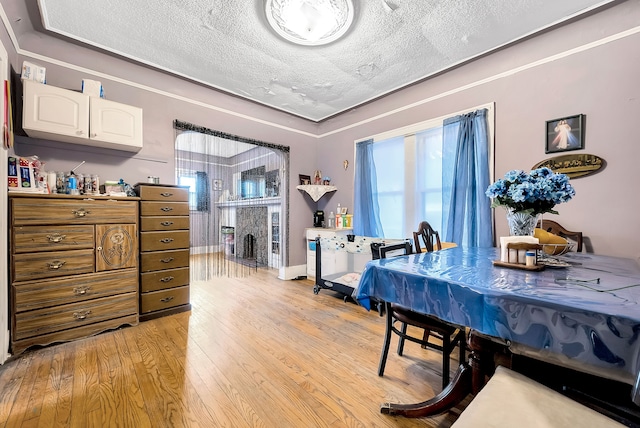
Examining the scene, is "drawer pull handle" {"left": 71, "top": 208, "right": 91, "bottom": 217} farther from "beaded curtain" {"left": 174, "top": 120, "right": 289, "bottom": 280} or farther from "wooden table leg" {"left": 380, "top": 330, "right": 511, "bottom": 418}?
"wooden table leg" {"left": 380, "top": 330, "right": 511, "bottom": 418}

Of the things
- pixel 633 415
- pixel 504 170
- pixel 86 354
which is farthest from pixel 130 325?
pixel 504 170

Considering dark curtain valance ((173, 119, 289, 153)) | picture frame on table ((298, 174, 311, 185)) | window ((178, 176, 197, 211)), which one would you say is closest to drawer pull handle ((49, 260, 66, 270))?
window ((178, 176, 197, 211))

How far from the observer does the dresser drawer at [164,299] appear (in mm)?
2590

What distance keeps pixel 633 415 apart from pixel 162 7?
3661 mm

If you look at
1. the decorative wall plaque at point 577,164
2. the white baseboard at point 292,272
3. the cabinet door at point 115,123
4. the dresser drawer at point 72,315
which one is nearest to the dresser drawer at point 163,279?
the dresser drawer at point 72,315

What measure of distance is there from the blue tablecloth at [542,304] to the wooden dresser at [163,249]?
7.73ft

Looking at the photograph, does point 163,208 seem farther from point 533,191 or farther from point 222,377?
point 533,191

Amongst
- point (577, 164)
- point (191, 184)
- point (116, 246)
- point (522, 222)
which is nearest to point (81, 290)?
point (116, 246)

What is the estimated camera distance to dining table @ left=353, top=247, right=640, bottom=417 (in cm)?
73

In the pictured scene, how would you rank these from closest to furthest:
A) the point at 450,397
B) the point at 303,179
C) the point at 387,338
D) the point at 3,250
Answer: the point at 450,397, the point at 387,338, the point at 3,250, the point at 303,179

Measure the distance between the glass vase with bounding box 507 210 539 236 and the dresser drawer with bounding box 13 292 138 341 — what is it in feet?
10.5

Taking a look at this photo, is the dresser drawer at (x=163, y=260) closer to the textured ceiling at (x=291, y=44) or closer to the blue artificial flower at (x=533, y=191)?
the textured ceiling at (x=291, y=44)

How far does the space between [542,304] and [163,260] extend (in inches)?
121

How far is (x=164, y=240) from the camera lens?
2721 millimetres
